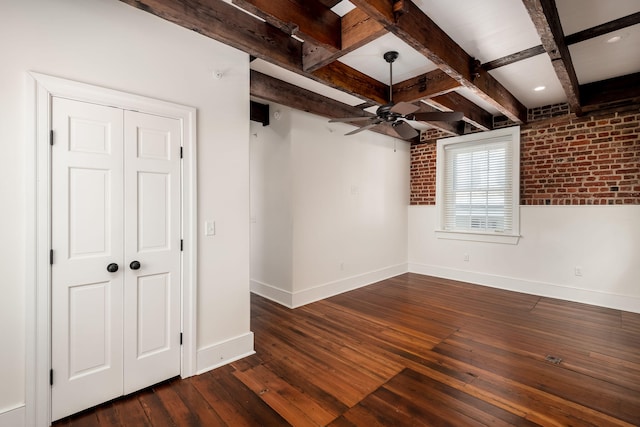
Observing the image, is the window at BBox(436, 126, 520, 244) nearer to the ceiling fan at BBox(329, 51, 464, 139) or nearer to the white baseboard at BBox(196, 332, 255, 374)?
the ceiling fan at BBox(329, 51, 464, 139)

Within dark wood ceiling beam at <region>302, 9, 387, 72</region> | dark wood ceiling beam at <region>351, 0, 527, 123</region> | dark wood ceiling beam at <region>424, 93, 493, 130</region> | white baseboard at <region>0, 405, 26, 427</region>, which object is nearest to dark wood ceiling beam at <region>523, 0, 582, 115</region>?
dark wood ceiling beam at <region>351, 0, 527, 123</region>

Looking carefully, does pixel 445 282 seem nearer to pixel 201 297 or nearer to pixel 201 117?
pixel 201 297

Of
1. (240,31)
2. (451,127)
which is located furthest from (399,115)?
(451,127)

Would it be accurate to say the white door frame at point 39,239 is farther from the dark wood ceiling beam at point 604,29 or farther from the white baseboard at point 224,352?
the dark wood ceiling beam at point 604,29

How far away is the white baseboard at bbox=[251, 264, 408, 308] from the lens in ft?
13.2

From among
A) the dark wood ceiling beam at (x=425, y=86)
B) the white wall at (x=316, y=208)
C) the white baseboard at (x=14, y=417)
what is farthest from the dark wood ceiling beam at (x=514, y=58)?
the white baseboard at (x=14, y=417)

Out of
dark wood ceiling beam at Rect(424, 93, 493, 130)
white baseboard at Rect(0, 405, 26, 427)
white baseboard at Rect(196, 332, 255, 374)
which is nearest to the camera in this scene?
white baseboard at Rect(0, 405, 26, 427)

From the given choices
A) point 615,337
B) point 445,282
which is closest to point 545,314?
point 615,337

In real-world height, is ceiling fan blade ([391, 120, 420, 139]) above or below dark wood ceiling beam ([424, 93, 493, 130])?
below

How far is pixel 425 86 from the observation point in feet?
10.9

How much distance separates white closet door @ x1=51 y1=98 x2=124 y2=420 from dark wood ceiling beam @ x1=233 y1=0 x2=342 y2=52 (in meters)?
1.21

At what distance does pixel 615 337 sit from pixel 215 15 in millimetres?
4787

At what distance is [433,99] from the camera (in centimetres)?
355

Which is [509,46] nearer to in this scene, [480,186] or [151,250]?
[480,186]
